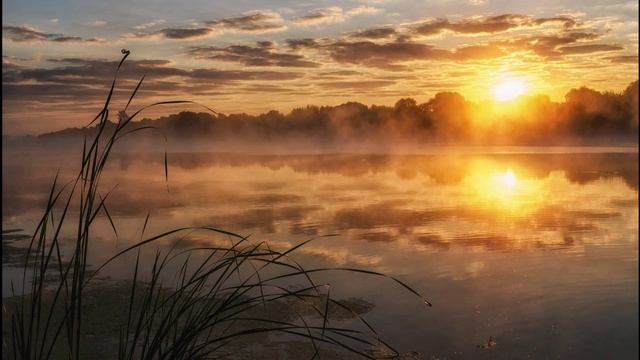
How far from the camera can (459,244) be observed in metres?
10.0

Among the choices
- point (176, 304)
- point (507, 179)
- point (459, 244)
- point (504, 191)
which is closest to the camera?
point (176, 304)

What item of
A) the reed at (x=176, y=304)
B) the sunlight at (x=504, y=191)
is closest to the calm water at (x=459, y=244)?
the sunlight at (x=504, y=191)

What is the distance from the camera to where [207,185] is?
2111cm

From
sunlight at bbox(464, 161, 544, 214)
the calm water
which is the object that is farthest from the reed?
sunlight at bbox(464, 161, 544, 214)

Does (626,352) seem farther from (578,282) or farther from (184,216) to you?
(184,216)

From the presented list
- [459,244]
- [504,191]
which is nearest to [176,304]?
[459,244]

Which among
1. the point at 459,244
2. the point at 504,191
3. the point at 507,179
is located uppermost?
the point at 459,244

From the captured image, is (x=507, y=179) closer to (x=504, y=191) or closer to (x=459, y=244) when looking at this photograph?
(x=504, y=191)

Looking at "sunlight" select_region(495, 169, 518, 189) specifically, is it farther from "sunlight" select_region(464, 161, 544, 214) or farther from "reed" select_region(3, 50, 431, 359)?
"reed" select_region(3, 50, 431, 359)

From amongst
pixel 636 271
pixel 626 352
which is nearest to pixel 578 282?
pixel 636 271

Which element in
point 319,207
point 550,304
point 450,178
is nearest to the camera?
point 550,304

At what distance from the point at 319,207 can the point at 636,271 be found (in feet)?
24.6

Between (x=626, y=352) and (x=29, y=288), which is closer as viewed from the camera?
(x=626, y=352)

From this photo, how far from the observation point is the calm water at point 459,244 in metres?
5.85
